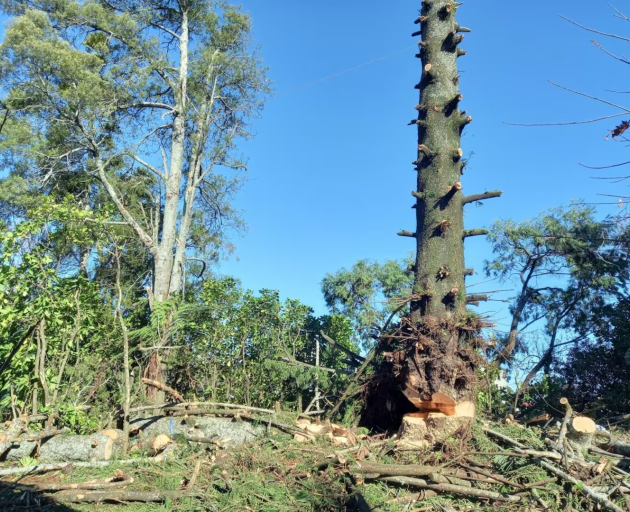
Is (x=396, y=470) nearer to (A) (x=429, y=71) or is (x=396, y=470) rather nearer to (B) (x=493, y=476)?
(B) (x=493, y=476)

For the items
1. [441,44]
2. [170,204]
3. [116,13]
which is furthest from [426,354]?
[116,13]

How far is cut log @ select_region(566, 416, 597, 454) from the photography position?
187 inches

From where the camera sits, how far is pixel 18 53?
11617mm

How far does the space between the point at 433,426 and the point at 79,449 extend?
12.4ft

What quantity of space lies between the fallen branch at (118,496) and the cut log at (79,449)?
1.20 meters

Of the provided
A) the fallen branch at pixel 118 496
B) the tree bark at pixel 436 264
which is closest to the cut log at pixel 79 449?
the fallen branch at pixel 118 496

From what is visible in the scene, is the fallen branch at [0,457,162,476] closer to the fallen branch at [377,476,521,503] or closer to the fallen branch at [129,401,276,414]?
the fallen branch at [129,401,276,414]

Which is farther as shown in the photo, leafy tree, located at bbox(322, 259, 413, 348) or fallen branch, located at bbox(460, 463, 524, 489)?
leafy tree, located at bbox(322, 259, 413, 348)

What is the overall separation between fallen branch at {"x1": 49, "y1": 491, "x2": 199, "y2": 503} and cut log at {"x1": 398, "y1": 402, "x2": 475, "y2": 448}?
7.22 ft

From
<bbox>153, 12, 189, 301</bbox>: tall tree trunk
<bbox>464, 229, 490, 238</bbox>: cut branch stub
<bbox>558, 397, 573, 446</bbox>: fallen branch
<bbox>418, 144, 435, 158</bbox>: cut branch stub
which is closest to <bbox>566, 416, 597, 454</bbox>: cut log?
<bbox>558, 397, 573, 446</bbox>: fallen branch

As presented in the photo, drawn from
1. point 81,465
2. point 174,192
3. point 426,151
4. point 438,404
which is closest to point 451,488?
point 438,404

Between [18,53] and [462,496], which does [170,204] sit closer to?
[18,53]

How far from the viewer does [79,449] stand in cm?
567

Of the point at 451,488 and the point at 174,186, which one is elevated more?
the point at 174,186
